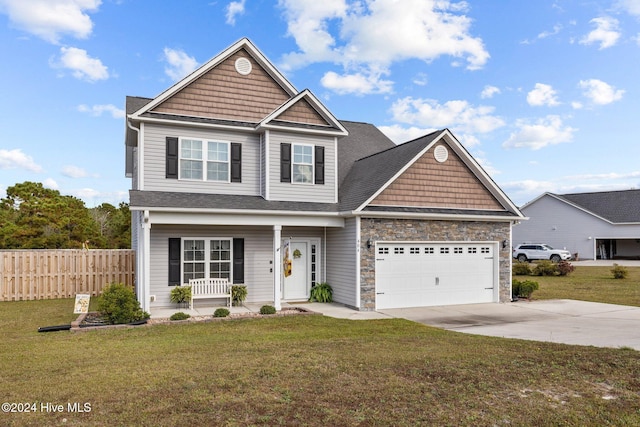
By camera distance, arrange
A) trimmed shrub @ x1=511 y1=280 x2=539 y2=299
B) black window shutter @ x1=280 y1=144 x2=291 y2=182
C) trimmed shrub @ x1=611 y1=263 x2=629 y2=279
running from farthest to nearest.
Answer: trimmed shrub @ x1=611 y1=263 x2=629 y2=279 < trimmed shrub @ x1=511 y1=280 x2=539 y2=299 < black window shutter @ x1=280 y1=144 x2=291 y2=182

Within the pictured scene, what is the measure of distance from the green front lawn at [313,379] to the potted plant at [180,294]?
11.6 feet

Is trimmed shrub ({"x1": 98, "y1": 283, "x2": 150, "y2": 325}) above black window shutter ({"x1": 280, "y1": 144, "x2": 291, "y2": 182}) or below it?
below

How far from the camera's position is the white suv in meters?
35.9

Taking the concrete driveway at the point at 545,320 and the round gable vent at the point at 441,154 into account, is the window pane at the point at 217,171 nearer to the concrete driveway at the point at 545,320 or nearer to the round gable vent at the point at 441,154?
the concrete driveway at the point at 545,320

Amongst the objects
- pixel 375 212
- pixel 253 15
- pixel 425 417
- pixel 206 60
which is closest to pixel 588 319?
pixel 375 212

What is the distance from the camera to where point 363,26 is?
53.0 ft

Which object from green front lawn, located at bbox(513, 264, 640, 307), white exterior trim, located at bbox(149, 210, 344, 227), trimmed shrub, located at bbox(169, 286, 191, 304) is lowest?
green front lawn, located at bbox(513, 264, 640, 307)

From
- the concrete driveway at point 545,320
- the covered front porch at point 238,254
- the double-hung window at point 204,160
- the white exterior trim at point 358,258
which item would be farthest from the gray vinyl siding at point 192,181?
the concrete driveway at point 545,320

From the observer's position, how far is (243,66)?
15.1m

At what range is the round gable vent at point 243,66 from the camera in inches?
594

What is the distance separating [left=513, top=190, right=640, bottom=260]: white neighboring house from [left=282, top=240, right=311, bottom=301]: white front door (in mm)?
33784

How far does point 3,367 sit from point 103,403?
2.83 m

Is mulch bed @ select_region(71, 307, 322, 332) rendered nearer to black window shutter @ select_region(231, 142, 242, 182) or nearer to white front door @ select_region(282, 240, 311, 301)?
white front door @ select_region(282, 240, 311, 301)

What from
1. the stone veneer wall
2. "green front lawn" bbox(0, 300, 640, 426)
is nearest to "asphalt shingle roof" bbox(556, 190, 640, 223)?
the stone veneer wall
